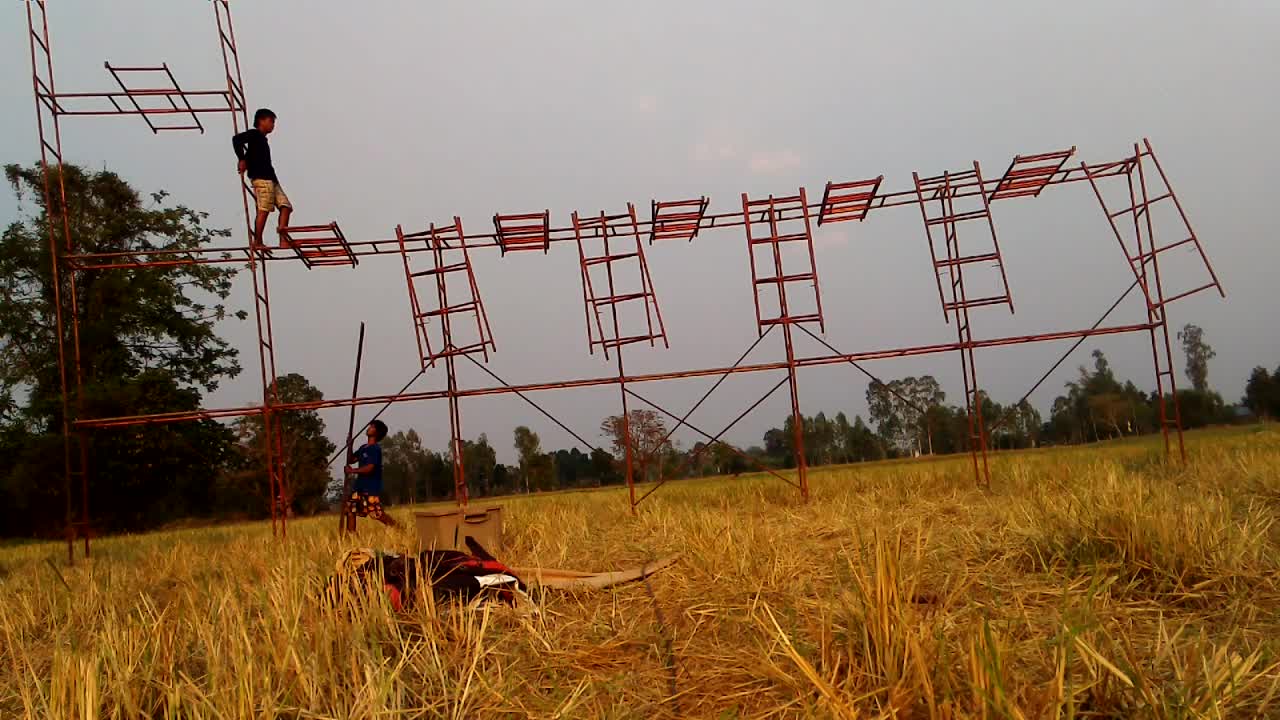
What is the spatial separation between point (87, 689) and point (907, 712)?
3027 millimetres

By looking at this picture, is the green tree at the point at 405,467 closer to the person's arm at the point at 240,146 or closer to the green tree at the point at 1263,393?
the person's arm at the point at 240,146

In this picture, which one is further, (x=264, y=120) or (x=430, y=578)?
(x=264, y=120)

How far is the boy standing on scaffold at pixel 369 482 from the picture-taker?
1021cm

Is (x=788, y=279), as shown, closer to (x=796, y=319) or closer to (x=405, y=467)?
(x=796, y=319)

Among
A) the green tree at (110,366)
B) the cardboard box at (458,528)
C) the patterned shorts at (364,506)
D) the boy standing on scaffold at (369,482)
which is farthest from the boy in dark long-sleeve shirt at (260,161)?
the green tree at (110,366)

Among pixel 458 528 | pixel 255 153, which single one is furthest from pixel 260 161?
pixel 458 528

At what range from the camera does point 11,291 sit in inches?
1113

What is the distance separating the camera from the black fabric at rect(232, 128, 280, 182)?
1052 centimetres

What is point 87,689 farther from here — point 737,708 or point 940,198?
point 940,198

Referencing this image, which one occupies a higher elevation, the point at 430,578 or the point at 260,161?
the point at 260,161

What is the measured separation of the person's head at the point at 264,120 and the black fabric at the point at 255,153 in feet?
0.36

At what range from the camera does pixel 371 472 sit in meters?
10.5

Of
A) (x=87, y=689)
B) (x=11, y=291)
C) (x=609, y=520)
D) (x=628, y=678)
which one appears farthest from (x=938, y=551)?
(x=11, y=291)

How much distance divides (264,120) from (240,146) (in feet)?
1.74
